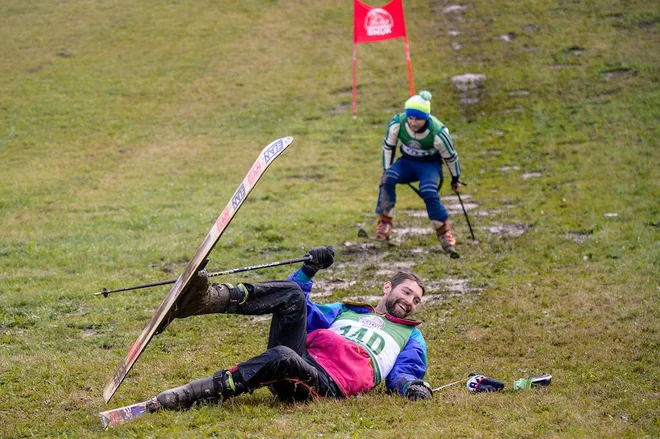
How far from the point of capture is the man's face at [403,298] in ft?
25.5

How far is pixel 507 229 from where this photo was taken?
15344 mm

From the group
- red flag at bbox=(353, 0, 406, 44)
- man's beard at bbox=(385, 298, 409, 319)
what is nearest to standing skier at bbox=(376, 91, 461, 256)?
man's beard at bbox=(385, 298, 409, 319)

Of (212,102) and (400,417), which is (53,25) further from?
(400,417)

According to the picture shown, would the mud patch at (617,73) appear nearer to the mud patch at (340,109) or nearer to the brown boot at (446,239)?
the mud patch at (340,109)

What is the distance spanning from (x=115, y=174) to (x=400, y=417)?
16.4 metres

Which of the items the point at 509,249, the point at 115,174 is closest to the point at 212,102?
the point at 115,174

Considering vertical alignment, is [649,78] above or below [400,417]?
below

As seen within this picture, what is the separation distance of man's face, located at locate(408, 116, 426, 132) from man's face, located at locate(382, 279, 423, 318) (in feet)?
21.5

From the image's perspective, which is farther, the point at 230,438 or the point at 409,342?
the point at 409,342

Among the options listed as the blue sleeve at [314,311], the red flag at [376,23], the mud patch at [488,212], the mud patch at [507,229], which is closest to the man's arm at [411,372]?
the blue sleeve at [314,311]

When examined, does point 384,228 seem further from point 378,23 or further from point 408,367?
point 378,23

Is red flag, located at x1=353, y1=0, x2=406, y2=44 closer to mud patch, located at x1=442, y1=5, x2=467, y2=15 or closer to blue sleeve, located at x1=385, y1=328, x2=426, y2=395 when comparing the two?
mud patch, located at x1=442, y1=5, x2=467, y2=15

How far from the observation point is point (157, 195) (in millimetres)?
19062

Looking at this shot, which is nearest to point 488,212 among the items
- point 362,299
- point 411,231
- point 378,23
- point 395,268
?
point 411,231
